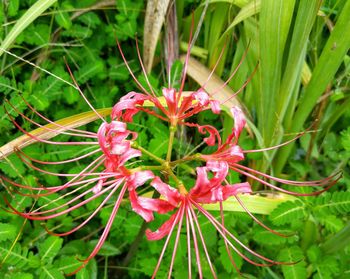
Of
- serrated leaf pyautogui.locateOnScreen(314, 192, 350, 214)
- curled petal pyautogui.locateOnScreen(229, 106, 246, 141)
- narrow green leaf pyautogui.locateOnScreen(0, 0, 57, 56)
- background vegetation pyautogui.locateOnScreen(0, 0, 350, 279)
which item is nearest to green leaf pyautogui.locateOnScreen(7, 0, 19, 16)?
background vegetation pyautogui.locateOnScreen(0, 0, 350, 279)

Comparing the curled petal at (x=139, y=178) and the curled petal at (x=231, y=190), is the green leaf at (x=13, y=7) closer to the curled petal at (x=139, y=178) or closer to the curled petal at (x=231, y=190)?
the curled petal at (x=139, y=178)

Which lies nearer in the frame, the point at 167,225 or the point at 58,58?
the point at 167,225

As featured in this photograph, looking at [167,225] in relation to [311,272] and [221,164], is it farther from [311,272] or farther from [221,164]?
[311,272]

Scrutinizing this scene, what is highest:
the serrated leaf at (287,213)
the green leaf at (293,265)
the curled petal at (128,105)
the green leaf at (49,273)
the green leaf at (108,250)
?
the curled petal at (128,105)

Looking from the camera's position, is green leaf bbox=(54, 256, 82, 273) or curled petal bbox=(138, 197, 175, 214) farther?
green leaf bbox=(54, 256, 82, 273)

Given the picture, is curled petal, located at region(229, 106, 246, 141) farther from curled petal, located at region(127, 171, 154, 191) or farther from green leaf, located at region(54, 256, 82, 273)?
green leaf, located at region(54, 256, 82, 273)

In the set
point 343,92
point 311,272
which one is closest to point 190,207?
point 311,272


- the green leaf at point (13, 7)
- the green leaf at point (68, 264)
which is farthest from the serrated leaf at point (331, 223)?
the green leaf at point (13, 7)
